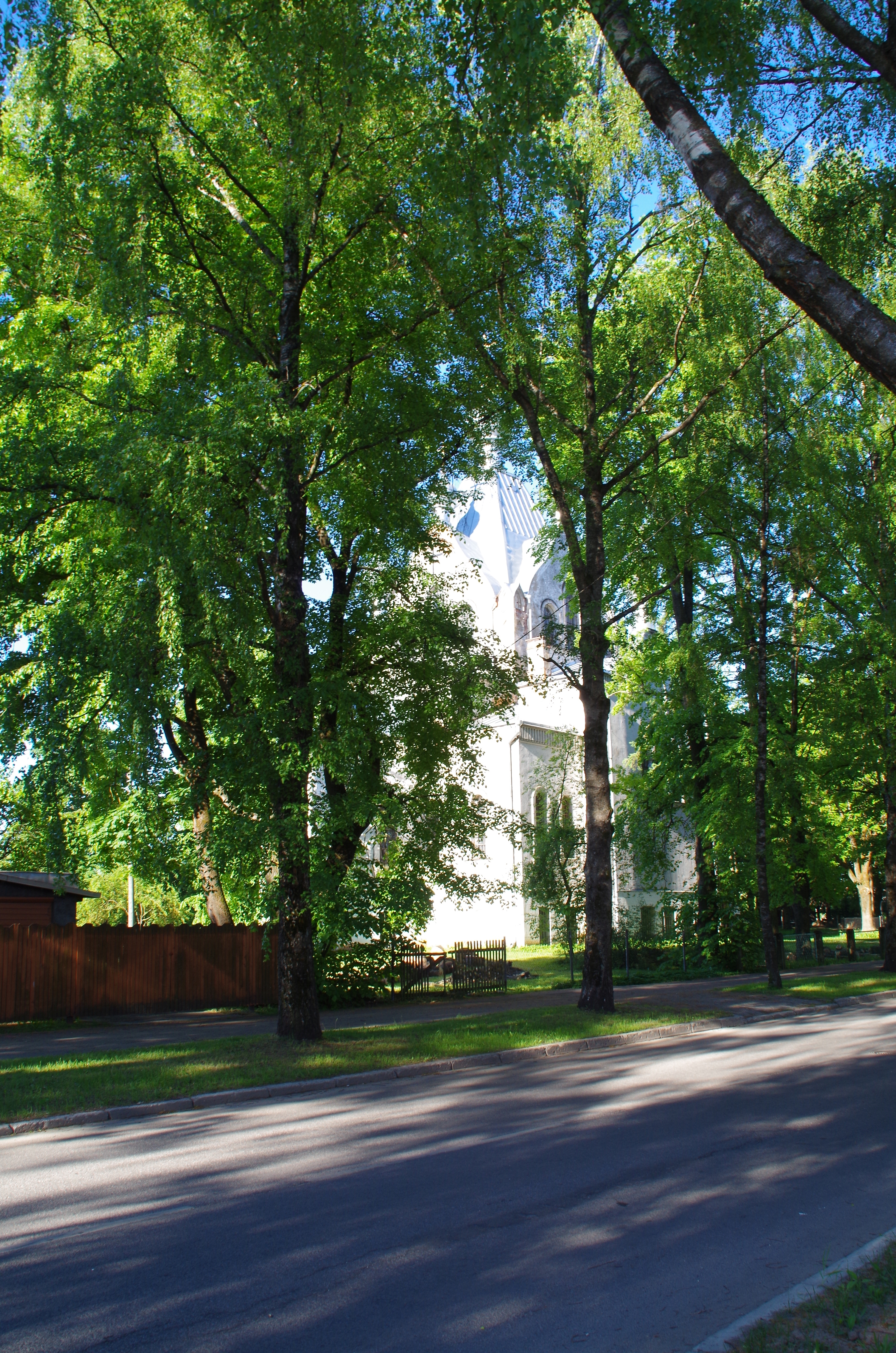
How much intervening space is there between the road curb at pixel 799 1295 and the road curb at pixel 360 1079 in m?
7.08

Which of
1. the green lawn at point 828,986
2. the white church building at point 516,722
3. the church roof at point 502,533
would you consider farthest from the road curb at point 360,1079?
the church roof at point 502,533

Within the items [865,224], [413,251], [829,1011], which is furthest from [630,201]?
[829,1011]

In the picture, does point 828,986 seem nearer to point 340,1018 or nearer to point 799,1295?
point 340,1018

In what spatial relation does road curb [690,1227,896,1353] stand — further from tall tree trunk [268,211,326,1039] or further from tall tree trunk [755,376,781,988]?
tall tree trunk [755,376,781,988]

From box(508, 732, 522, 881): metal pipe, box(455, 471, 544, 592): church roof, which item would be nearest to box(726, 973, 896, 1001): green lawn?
box(508, 732, 522, 881): metal pipe

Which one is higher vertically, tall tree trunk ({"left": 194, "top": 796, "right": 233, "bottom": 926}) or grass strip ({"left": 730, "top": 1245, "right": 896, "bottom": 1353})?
tall tree trunk ({"left": 194, "top": 796, "right": 233, "bottom": 926})

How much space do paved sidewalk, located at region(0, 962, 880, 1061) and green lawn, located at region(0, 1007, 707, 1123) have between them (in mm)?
1051

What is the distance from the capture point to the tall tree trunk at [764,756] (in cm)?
2195

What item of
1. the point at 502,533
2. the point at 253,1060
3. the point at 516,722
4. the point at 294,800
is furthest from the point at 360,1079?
the point at 502,533

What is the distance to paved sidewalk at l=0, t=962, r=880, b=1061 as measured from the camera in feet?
49.3

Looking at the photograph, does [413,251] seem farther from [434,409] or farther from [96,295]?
[96,295]

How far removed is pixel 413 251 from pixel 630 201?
197 inches

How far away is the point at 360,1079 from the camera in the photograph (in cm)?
1145

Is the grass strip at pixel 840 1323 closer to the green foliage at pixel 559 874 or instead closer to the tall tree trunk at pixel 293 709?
the tall tree trunk at pixel 293 709
